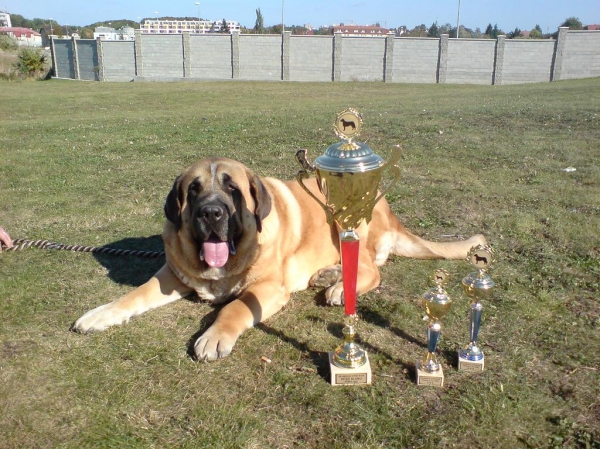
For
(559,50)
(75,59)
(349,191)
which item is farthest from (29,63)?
(349,191)

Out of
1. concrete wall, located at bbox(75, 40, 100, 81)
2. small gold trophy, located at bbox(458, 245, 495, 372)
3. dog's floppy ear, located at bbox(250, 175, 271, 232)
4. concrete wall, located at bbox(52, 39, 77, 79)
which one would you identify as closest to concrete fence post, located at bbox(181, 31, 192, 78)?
concrete wall, located at bbox(75, 40, 100, 81)

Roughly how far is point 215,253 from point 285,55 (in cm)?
3405

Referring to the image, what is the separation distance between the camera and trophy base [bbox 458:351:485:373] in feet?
8.77

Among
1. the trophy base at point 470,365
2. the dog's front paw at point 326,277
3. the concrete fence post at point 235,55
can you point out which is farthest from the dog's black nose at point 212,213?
the concrete fence post at point 235,55

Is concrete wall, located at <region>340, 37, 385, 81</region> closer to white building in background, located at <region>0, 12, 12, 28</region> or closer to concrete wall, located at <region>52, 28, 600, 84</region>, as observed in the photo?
concrete wall, located at <region>52, 28, 600, 84</region>

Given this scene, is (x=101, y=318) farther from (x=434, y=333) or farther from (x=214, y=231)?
(x=434, y=333)

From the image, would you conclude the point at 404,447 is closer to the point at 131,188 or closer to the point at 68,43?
the point at 131,188

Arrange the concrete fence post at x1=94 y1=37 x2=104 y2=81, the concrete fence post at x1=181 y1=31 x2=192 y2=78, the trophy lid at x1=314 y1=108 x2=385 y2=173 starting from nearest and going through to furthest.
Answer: the trophy lid at x1=314 y1=108 x2=385 y2=173 < the concrete fence post at x1=181 y1=31 x2=192 y2=78 < the concrete fence post at x1=94 y1=37 x2=104 y2=81

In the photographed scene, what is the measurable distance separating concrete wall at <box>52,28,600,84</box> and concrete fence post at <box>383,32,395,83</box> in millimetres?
66

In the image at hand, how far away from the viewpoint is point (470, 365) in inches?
105

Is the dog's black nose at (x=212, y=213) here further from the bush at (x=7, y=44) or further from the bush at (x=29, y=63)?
the bush at (x=7, y=44)

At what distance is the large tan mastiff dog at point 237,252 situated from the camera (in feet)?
10.0

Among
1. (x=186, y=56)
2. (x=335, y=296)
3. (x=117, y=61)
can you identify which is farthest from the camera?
(x=117, y=61)

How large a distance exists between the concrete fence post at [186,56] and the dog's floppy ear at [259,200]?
34734 millimetres
